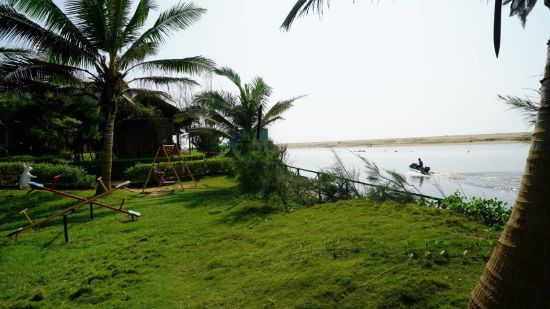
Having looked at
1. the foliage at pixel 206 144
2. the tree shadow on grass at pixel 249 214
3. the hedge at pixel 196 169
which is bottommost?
the tree shadow on grass at pixel 249 214

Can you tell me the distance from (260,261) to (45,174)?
13028mm

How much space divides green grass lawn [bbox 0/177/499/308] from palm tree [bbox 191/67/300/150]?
10.9m

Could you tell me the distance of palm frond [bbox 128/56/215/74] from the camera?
11992 mm

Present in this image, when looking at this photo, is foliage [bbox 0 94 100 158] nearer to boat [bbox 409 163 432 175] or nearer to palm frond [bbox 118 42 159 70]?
palm frond [bbox 118 42 159 70]

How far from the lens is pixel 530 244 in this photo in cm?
170

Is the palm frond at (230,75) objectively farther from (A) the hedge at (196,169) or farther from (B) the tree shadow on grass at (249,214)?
(B) the tree shadow on grass at (249,214)

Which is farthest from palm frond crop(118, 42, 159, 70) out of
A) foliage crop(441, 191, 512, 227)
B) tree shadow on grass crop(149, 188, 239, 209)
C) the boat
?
the boat

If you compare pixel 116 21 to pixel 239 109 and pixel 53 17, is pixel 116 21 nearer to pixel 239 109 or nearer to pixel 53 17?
pixel 53 17

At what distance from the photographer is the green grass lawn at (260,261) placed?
10.7ft

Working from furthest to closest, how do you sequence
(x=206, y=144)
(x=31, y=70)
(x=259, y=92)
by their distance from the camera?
(x=206, y=144), (x=259, y=92), (x=31, y=70)

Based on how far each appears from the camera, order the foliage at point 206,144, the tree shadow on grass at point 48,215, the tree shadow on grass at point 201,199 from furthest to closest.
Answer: the foliage at point 206,144 < the tree shadow on grass at point 201,199 < the tree shadow on grass at point 48,215

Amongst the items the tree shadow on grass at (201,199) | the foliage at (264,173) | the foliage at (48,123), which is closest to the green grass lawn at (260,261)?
the foliage at (264,173)

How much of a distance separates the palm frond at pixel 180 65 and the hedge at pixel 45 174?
18.2ft

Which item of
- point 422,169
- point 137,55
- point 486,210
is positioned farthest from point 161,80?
point 422,169
